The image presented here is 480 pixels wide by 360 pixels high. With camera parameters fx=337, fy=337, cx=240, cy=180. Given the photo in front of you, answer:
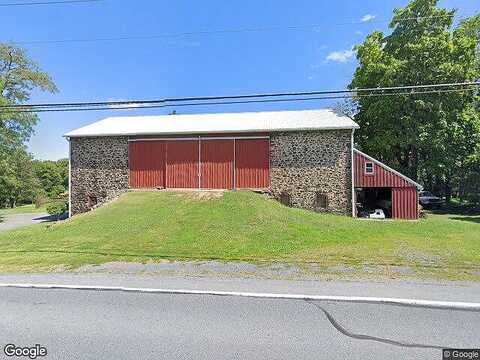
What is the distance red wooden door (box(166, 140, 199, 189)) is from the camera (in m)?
23.4

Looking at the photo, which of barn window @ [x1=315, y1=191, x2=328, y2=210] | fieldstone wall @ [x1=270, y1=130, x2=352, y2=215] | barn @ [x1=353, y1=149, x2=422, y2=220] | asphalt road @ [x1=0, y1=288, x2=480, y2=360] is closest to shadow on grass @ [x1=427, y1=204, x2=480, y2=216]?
barn @ [x1=353, y1=149, x2=422, y2=220]

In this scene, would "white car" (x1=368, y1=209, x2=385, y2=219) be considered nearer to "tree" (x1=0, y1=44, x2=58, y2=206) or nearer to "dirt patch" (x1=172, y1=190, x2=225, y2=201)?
"dirt patch" (x1=172, y1=190, x2=225, y2=201)

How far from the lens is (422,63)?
2733cm

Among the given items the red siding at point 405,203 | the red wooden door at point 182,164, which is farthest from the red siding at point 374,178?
the red wooden door at point 182,164

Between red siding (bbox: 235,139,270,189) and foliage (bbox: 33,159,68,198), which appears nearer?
red siding (bbox: 235,139,270,189)

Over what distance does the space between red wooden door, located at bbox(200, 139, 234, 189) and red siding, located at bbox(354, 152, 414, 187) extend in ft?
27.2

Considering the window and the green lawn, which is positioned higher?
the window

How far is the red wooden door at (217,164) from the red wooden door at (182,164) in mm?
509

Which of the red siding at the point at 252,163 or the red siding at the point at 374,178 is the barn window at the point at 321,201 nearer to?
the red siding at the point at 374,178

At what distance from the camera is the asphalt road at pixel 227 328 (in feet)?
14.4

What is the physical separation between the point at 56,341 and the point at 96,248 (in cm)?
785

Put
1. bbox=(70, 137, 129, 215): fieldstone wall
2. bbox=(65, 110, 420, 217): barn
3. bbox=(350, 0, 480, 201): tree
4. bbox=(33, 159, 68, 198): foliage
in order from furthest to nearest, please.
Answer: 1. bbox=(33, 159, 68, 198): foliage
2. bbox=(350, 0, 480, 201): tree
3. bbox=(70, 137, 129, 215): fieldstone wall
4. bbox=(65, 110, 420, 217): barn

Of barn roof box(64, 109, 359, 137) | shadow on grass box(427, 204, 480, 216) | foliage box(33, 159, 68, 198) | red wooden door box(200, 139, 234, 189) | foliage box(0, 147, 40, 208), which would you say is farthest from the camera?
foliage box(33, 159, 68, 198)

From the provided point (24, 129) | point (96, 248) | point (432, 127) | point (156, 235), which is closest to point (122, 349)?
point (96, 248)
